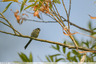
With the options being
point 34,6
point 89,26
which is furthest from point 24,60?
point 89,26

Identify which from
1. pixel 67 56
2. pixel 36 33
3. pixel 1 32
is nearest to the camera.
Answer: pixel 1 32

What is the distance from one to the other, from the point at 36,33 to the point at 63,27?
3.31 meters

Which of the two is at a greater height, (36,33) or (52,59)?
(52,59)

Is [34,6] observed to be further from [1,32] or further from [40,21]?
[1,32]

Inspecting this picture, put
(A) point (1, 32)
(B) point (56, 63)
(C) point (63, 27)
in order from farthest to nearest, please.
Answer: (B) point (56, 63) < (A) point (1, 32) < (C) point (63, 27)

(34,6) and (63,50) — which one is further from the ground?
(34,6)

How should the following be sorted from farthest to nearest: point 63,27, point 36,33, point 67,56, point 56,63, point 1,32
→ point 36,33, point 67,56, point 56,63, point 1,32, point 63,27

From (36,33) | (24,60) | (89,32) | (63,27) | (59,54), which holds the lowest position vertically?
(36,33)

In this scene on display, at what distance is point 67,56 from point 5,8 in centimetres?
114

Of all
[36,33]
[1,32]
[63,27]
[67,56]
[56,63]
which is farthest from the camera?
[36,33]

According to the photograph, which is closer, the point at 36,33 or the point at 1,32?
the point at 1,32

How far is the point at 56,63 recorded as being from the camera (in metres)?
2.09

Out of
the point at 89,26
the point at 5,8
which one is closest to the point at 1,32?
the point at 5,8

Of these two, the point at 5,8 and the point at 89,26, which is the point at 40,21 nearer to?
the point at 5,8
